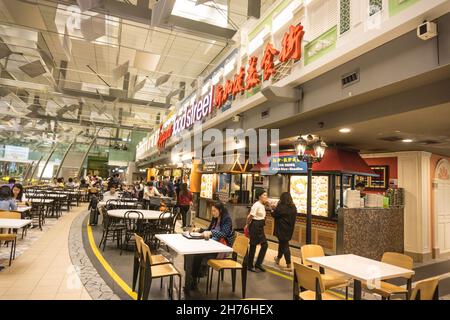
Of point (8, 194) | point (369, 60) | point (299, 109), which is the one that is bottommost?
point (8, 194)

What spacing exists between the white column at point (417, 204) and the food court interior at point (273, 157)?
37mm

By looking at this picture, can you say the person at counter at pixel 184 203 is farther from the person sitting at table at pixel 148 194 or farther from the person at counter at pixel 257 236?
the person at counter at pixel 257 236

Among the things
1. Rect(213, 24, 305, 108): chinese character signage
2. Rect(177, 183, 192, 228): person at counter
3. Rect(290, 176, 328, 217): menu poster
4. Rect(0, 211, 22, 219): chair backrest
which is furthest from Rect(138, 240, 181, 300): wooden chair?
Rect(177, 183, 192, 228): person at counter

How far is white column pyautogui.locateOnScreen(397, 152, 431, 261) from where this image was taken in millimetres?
7637

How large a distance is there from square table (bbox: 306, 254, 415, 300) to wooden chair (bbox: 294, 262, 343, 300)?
0.33 m

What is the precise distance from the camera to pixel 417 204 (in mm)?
7742

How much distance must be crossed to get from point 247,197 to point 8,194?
7209 millimetres

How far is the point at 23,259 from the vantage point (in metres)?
5.32

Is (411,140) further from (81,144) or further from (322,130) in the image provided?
(81,144)

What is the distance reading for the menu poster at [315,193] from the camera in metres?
7.48

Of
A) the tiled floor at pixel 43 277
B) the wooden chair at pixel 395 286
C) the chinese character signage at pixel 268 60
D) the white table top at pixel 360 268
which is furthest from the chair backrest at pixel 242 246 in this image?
the chinese character signage at pixel 268 60

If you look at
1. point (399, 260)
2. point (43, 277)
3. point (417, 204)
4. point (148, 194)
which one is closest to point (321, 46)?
point (399, 260)

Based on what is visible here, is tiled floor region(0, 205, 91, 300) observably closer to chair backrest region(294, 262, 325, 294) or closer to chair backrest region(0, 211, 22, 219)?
chair backrest region(0, 211, 22, 219)
